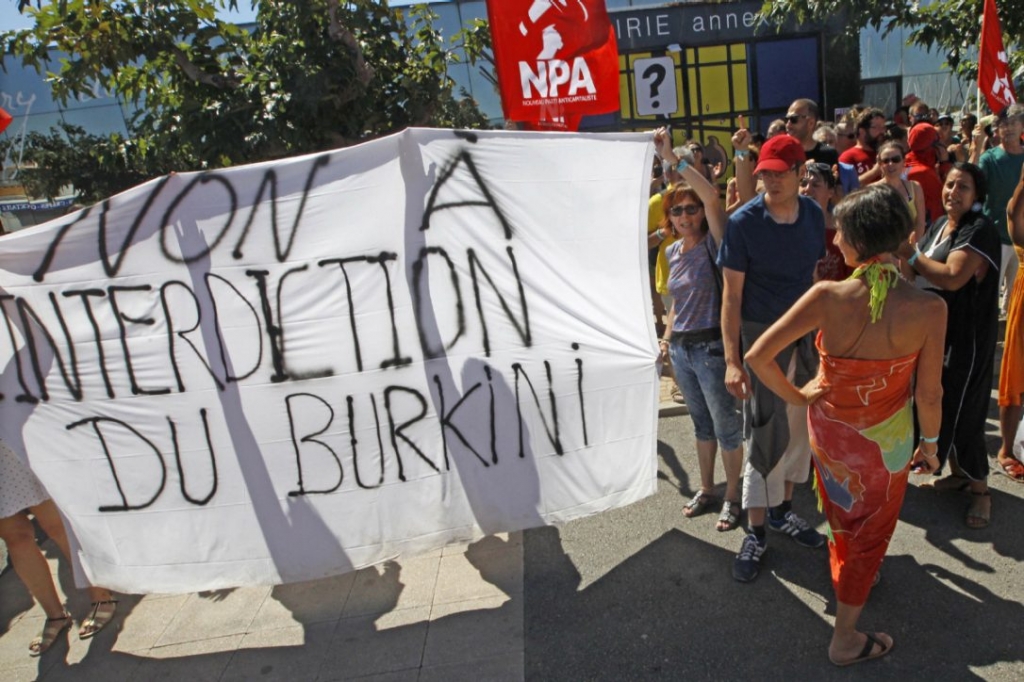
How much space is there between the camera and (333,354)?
3.01 m

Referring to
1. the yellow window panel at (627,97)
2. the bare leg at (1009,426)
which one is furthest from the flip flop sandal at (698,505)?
the yellow window panel at (627,97)

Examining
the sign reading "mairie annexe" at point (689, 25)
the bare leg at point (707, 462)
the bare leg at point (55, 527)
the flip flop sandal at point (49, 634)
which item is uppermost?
the sign reading "mairie annexe" at point (689, 25)

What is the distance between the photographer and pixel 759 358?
2.44 metres

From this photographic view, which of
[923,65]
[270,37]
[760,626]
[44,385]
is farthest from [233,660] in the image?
[923,65]

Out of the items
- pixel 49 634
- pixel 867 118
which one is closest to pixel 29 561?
pixel 49 634

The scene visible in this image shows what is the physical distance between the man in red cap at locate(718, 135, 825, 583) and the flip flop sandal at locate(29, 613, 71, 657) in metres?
3.07

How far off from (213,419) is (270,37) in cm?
312

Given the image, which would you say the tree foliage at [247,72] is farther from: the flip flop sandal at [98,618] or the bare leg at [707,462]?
the bare leg at [707,462]

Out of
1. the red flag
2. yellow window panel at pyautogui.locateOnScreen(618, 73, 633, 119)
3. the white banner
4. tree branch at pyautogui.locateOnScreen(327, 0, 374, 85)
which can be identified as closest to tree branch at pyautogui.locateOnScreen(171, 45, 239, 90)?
tree branch at pyautogui.locateOnScreen(327, 0, 374, 85)

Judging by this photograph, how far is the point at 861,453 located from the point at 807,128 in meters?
2.80

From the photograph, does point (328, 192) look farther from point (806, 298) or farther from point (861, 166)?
point (861, 166)

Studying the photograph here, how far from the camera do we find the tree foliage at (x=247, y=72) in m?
4.89

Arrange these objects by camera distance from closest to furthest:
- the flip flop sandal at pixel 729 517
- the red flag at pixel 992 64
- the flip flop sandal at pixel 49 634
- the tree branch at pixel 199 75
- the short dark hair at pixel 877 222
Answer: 1. the short dark hair at pixel 877 222
2. the flip flop sandal at pixel 49 634
3. the flip flop sandal at pixel 729 517
4. the tree branch at pixel 199 75
5. the red flag at pixel 992 64

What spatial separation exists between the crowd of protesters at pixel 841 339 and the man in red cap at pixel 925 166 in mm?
466
